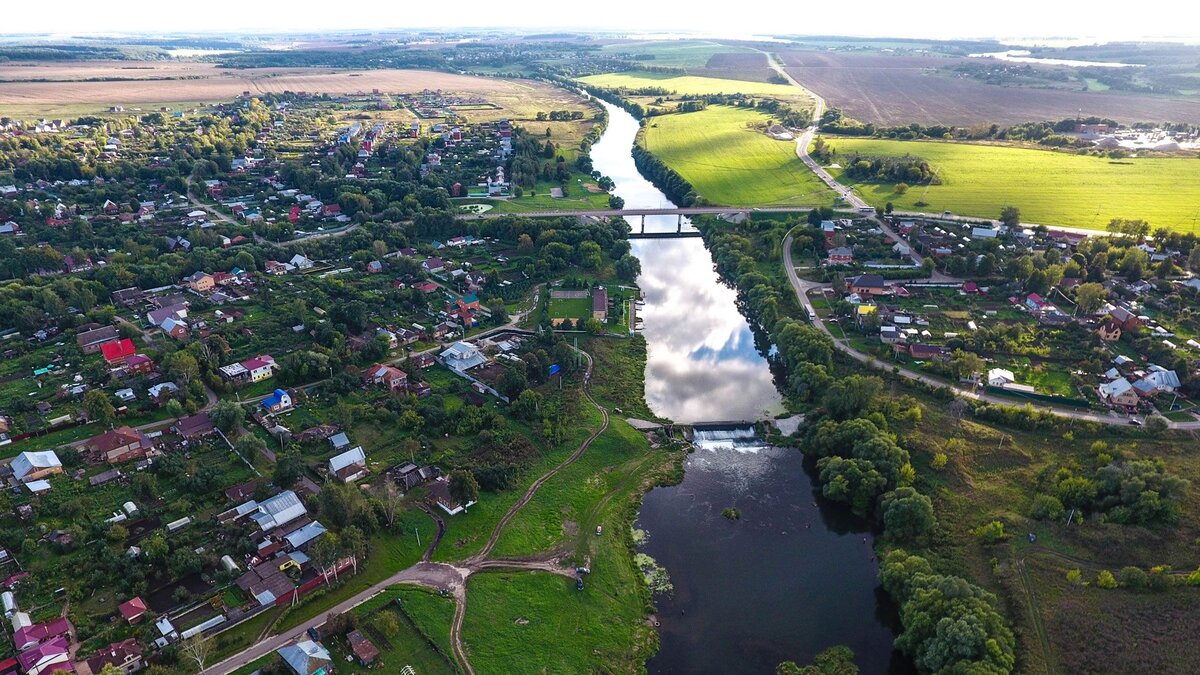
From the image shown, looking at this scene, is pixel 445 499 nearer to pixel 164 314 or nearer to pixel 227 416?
pixel 227 416

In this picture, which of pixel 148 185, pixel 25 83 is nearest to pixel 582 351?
pixel 148 185

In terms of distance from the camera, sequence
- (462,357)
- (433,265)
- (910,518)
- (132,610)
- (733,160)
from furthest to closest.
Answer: (733,160) → (433,265) → (462,357) → (910,518) → (132,610)

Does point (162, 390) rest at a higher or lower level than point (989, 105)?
lower

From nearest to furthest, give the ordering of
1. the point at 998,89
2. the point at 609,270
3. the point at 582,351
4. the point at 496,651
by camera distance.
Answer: the point at 496,651, the point at 582,351, the point at 609,270, the point at 998,89

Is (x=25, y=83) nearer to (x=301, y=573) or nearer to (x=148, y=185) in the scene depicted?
(x=148, y=185)

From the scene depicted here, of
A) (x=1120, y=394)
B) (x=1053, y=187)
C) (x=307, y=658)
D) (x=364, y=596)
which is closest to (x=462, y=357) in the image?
(x=364, y=596)

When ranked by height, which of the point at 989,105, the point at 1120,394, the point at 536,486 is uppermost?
the point at 989,105

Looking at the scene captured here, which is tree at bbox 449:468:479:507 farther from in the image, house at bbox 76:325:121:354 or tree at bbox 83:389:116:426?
house at bbox 76:325:121:354
